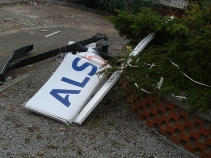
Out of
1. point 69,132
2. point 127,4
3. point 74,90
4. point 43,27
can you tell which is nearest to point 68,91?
point 74,90

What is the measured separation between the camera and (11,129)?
358cm

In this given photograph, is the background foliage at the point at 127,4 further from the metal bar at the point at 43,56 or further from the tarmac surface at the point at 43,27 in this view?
the metal bar at the point at 43,56

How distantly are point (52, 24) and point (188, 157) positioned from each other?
245 inches

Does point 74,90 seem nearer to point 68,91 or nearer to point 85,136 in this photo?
point 68,91

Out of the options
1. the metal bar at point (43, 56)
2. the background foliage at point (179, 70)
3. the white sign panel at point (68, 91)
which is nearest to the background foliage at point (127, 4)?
the metal bar at point (43, 56)

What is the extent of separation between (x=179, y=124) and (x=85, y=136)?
3.41 ft

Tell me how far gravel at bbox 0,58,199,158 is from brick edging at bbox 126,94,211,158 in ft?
0.31

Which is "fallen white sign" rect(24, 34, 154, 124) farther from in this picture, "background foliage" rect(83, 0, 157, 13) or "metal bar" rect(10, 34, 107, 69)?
"background foliage" rect(83, 0, 157, 13)

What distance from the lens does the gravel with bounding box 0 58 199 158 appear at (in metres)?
3.31

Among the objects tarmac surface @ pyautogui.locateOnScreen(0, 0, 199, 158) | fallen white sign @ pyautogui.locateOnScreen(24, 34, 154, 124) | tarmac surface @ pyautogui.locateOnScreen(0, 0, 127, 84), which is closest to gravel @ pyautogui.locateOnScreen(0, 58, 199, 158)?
tarmac surface @ pyautogui.locateOnScreen(0, 0, 199, 158)

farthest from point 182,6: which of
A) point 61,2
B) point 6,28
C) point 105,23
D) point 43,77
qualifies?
point 43,77

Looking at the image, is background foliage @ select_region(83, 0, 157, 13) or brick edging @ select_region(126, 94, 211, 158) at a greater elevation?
brick edging @ select_region(126, 94, 211, 158)

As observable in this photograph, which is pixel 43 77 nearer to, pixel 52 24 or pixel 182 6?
pixel 52 24

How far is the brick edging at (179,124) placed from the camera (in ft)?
11.0
